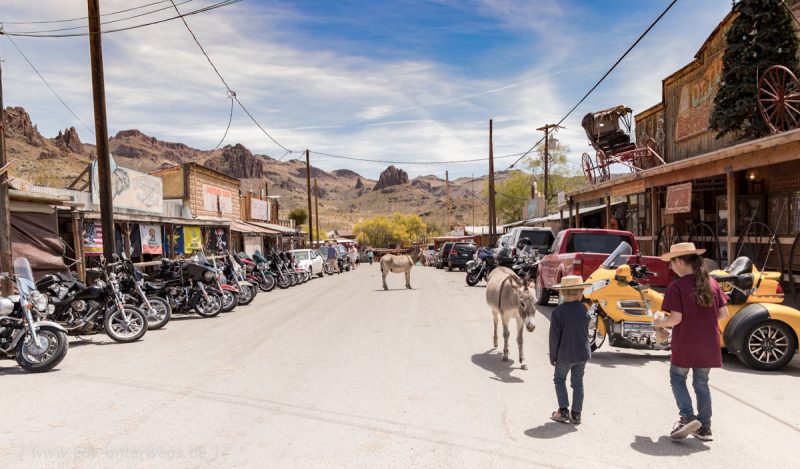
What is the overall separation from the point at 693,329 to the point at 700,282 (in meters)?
0.41

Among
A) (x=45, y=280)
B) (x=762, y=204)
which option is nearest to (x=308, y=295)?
(x=45, y=280)

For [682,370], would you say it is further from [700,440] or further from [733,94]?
[733,94]

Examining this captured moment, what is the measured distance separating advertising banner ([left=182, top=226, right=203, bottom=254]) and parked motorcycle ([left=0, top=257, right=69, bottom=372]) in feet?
50.2

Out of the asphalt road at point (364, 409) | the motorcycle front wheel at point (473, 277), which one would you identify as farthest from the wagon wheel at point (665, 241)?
the asphalt road at point (364, 409)

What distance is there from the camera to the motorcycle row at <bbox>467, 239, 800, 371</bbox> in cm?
759

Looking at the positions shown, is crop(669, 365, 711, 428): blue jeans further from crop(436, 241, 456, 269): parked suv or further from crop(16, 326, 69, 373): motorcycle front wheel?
crop(436, 241, 456, 269): parked suv

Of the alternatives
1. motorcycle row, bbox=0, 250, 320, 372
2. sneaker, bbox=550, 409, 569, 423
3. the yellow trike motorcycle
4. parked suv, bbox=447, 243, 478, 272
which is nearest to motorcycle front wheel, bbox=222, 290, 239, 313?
motorcycle row, bbox=0, 250, 320, 372

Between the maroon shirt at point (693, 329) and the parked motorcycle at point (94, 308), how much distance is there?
30.2ft

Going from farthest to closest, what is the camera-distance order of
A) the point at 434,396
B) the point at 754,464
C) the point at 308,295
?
1. the point at 308,295
2. the point at 434,396
3. the point at 754,464

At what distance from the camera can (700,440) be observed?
5016mm

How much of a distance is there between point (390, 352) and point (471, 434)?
403 centimetres

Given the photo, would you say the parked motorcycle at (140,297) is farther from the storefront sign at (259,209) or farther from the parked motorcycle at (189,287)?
the storefront sign at (259,209)

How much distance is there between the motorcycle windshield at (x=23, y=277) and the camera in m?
8.62

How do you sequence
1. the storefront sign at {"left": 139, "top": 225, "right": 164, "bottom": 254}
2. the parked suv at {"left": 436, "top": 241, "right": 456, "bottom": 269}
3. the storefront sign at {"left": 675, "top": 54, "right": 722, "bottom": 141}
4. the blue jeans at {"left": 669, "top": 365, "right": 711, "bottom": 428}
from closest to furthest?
1. the blue jeans at {"left": 669, "top": 365, "right": 711, "bottom": 428}
2. the storefront sign at {"left": 675, "top": 54, "right": 722, "bottom": 141}
3. the storefront sign at {"left": 139, "top": 225, "right": 164, "bottom": 254}
4. the parked suv at {"left": 436, "top": 241, "right": 456, "bottom": 269}
